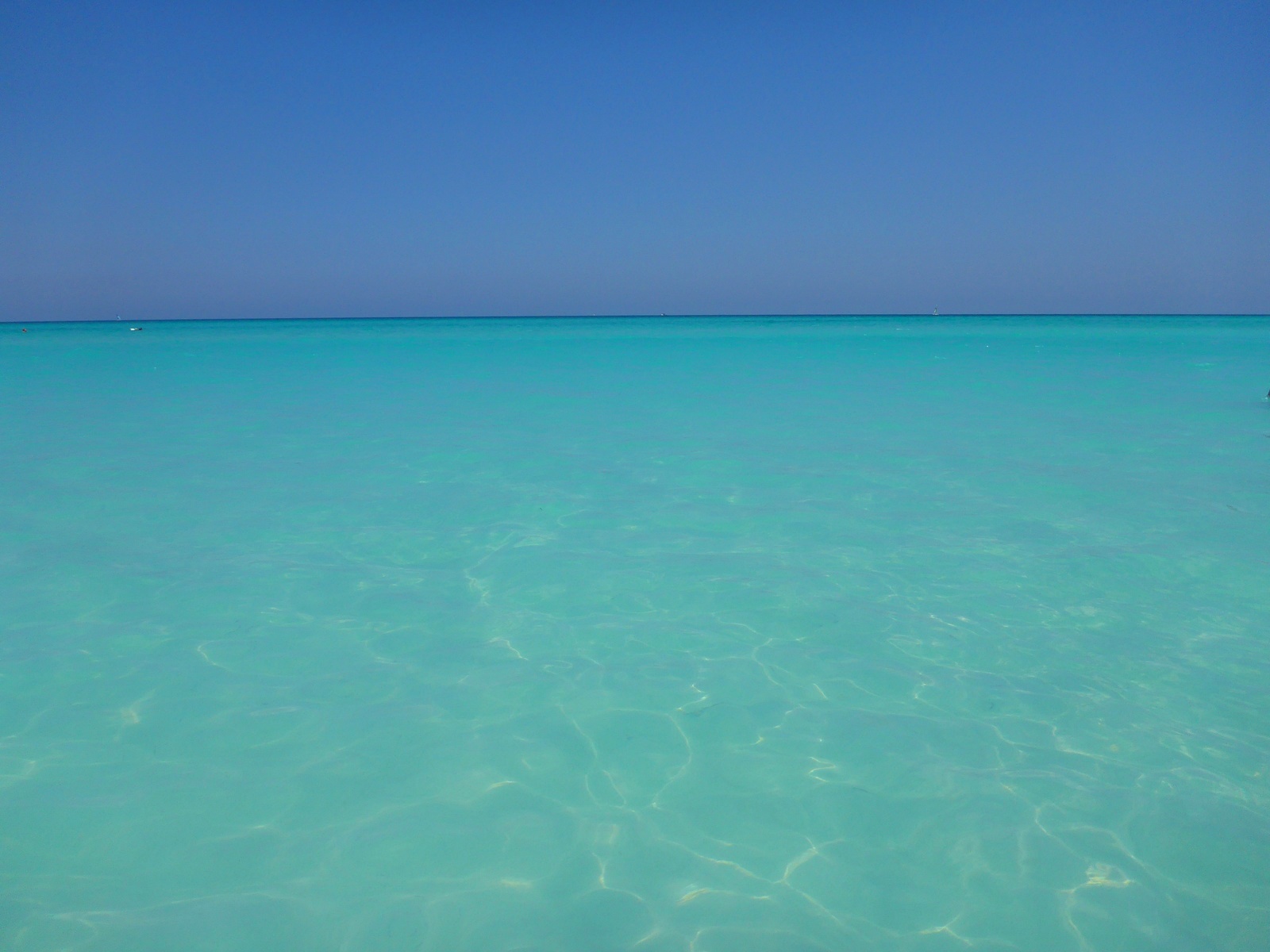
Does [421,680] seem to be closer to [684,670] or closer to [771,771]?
[684,670]

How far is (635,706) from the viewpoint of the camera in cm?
347

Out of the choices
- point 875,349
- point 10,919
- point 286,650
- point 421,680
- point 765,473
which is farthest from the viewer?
point 875,349

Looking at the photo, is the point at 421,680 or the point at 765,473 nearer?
the point at 421,680

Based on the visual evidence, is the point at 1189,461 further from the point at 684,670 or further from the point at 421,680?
the point at 421,680

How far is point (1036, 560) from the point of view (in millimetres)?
5168

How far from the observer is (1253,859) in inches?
99.1

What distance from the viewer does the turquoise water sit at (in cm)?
240

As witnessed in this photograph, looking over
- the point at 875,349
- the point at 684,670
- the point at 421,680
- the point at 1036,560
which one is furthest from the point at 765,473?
the point at 875,349

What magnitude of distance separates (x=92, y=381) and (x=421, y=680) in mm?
17497

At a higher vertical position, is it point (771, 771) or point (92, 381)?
point (92, 381)

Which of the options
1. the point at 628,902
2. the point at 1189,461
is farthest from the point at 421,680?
the point at 1189,461

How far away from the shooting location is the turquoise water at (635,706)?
94.6 inches

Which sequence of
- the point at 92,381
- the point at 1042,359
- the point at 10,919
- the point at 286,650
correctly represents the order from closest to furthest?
1. the point at 10,919
2. the point at 286,650
3. the point at 92,381
4. the point at 1042,359

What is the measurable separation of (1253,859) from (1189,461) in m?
6.99
